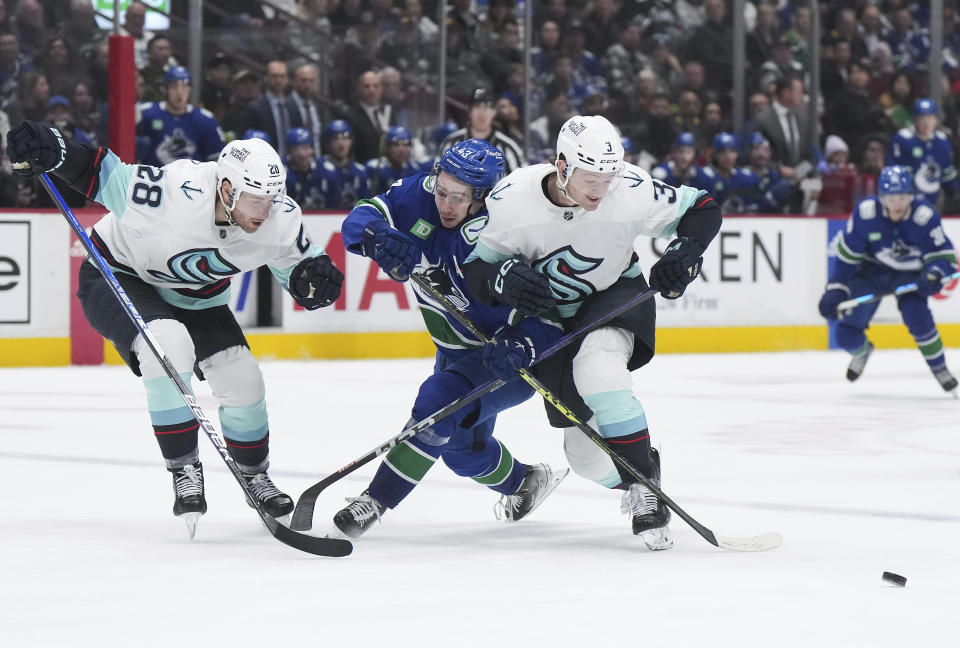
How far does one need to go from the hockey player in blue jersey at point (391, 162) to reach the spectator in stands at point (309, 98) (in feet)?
1.22

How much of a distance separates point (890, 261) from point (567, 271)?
4606mm

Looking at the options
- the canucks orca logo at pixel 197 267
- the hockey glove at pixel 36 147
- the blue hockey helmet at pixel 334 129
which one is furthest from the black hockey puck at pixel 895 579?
the blue hockey helmet at pixel 334 129

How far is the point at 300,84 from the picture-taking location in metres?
9.00

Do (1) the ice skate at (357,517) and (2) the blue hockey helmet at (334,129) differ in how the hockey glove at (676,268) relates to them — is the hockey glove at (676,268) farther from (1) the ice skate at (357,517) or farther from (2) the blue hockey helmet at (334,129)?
(2) the blue hockey helmet at (334,129)

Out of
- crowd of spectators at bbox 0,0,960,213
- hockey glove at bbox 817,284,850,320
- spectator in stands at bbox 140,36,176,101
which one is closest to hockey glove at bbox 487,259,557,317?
hockey glove at bbox 817,284,850,320

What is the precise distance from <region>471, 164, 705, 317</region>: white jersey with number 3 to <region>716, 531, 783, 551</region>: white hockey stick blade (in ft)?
2.27

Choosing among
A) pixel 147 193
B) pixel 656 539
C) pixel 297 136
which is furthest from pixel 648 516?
pixel 297 136

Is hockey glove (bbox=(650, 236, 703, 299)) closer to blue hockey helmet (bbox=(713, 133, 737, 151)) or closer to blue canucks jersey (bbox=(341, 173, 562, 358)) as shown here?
blue canucks jersey (bbox=(341, 173, 562, 358))

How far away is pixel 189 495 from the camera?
384 centimetres

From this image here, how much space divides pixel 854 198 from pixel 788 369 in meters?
1.90

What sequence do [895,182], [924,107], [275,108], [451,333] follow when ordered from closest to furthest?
1. [451,333]
2. [895,182]
3. [275,108]
4. [924,107]

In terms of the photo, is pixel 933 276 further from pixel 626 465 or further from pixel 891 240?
pixel 626 465

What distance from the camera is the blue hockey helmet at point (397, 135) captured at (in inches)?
362

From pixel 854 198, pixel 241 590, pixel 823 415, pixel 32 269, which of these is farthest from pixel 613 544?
pixel 854 198
